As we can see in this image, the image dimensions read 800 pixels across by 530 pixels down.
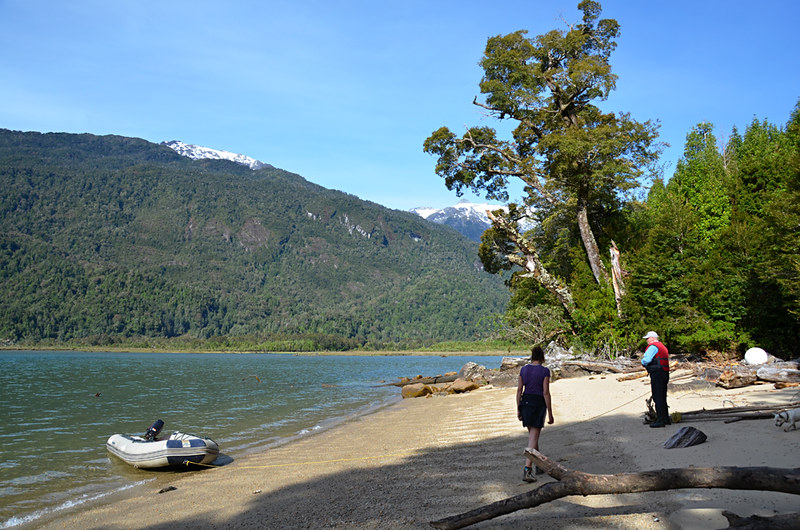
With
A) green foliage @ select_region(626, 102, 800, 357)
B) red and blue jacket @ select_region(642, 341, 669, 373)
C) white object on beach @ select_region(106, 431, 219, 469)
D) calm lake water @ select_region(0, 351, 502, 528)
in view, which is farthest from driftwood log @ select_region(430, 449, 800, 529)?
Answer: green foliage @ select_region(626, 102, 800, 357)

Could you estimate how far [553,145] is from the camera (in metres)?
23.3

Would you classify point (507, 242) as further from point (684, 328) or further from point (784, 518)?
point (784, 518)

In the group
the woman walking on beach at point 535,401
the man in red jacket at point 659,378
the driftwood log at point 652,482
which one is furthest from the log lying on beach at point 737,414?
the driftwood log at point 652,482

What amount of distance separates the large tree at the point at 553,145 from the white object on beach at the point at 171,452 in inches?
722

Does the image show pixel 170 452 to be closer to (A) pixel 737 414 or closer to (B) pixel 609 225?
(A) pixel 737 414

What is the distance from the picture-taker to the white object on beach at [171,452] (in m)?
11.0

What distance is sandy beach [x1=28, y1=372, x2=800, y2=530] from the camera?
15.9 feet

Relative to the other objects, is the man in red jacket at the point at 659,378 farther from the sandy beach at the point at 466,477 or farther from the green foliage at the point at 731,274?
the green foliage at the point at 731,274

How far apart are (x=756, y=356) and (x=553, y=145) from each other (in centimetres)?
1174

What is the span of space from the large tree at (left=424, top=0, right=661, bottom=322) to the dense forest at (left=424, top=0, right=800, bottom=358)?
2.5 inches

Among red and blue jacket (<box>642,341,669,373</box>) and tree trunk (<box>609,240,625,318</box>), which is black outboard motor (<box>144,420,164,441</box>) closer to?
red and blue jacket (<box>642,341,669,373</box>)

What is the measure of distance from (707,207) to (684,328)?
12.2 m

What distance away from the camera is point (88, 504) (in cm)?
888

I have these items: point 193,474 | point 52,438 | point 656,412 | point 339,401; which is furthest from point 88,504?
point 339,401
